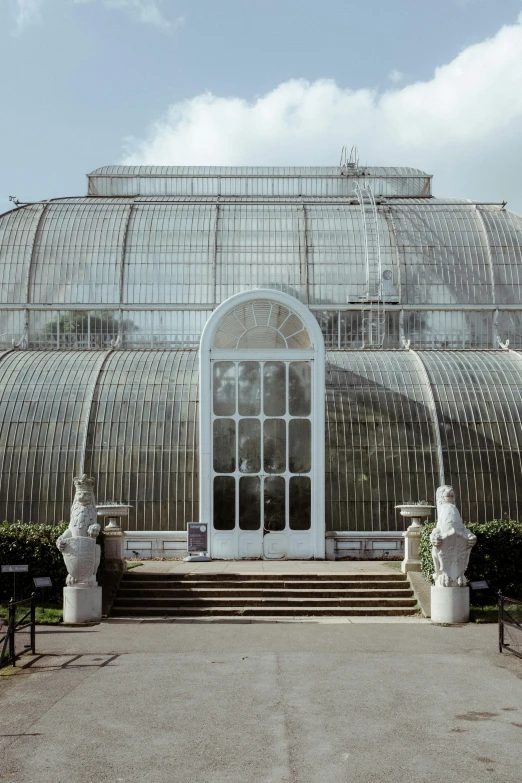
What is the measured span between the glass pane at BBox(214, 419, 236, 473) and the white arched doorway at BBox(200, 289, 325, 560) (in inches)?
1.2

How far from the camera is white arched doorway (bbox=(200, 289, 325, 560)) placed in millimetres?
26641

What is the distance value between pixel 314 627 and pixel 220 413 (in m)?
9.53

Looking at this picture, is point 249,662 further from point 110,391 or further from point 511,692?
point 110,391

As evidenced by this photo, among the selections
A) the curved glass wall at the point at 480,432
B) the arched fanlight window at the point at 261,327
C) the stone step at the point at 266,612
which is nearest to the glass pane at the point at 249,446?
the arched fanlight window at the point at 261,327

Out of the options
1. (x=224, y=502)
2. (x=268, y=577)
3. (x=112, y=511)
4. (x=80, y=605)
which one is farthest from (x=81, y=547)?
(x=224, y=502)

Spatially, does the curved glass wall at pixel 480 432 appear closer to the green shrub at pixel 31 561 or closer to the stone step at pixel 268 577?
the stone step at pixel 268 577

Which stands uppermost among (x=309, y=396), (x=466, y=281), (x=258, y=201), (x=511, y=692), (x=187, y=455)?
(x=258, y=201)

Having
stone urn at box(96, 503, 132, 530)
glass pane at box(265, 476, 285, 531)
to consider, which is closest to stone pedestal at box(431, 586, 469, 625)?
glass pane at box(265, 476, 285, 531)

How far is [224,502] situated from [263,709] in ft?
48.6

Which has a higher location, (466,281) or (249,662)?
(466,281)

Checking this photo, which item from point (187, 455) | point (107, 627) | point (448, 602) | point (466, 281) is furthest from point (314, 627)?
point (466, 281)

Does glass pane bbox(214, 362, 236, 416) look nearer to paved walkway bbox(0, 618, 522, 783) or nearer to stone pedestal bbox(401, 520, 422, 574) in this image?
stone pedestal bbox(401, 520, 422, 574)

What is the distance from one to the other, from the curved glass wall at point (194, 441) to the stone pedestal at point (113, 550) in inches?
177

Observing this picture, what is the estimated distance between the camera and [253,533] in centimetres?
2662
